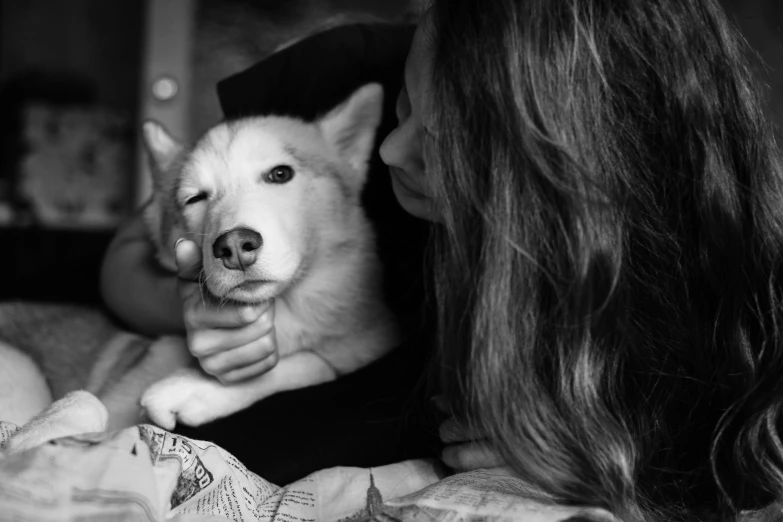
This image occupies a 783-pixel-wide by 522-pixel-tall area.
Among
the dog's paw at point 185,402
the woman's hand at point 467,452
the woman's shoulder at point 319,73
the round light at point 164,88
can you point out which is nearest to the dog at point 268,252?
the dog's paw at point 185,402

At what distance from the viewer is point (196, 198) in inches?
55.8

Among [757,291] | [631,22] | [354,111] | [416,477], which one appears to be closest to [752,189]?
[757,291]

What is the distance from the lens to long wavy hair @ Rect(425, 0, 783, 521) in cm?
97

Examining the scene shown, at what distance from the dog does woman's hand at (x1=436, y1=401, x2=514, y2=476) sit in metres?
0.31

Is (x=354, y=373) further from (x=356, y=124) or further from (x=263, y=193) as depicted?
(x=356, y=124)

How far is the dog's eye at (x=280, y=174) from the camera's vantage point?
1.39m

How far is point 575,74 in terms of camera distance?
0.99 meters

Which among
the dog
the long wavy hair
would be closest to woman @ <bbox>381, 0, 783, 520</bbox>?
the long wavy hair

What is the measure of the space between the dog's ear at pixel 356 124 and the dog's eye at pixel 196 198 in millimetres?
293

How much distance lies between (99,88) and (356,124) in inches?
103

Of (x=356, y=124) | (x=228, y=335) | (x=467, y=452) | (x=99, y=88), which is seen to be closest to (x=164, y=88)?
(x=99, y=88)

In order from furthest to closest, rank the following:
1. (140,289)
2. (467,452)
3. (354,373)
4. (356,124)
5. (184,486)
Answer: (140,289) < (356,124) < (354,373) < (467,452) < (184,486)

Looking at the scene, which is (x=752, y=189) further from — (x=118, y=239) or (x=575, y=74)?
(x=118, y=239)

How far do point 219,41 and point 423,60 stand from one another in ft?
8.36
